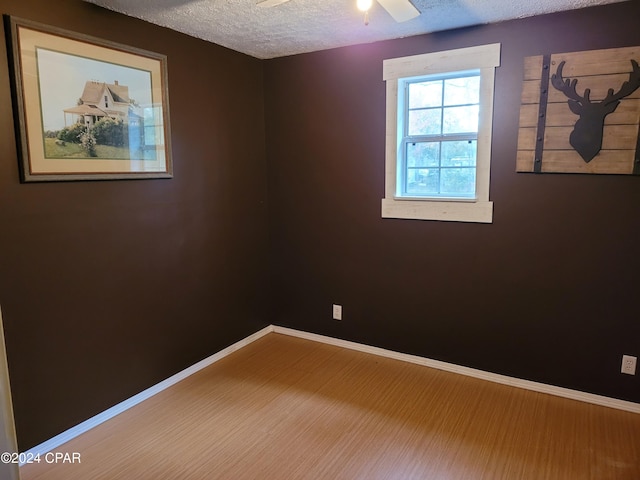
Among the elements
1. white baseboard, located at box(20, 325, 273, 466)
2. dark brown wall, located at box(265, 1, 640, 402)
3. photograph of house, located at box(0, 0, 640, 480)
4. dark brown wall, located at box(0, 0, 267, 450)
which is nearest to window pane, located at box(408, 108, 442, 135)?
photograph of house, located at box(0, 0, 640, 480)

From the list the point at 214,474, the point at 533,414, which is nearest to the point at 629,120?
the point at 533,414

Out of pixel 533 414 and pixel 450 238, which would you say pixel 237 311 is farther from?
pixel 533 414

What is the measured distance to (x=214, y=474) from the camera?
2092mm

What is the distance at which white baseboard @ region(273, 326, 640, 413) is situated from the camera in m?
2.63

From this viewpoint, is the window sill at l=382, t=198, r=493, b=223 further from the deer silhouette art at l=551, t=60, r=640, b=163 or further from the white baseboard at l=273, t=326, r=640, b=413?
the white baseboard at l=273, t=326, r=640, b=413

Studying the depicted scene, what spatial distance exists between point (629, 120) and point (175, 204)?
2.80m

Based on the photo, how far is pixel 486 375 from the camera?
2.99 meters

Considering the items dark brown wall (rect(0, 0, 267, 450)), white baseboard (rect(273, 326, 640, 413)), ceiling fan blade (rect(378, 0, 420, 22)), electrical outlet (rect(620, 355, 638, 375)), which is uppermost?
ceiling fan blade (rect(378, 0, 420, 22))

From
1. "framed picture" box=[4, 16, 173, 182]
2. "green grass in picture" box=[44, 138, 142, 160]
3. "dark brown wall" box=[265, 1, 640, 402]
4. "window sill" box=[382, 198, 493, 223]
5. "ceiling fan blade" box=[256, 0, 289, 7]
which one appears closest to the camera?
"ceiling fan blade" box=[256, 0, 289, 7]

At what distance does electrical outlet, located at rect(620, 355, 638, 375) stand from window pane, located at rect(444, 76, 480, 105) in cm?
183

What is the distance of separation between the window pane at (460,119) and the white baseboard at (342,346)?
1677 millimetres

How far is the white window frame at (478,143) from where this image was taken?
2.74 metres

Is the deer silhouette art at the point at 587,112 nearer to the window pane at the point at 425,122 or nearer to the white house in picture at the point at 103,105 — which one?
the window pane at the point at 425,122

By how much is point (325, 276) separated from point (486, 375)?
1423 mm
